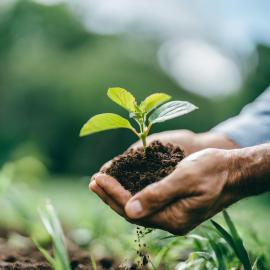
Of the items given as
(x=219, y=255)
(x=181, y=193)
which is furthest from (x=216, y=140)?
(x=181, y=193)

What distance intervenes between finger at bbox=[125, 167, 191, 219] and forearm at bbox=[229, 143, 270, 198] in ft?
0.78

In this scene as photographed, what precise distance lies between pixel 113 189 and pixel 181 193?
0.19 m

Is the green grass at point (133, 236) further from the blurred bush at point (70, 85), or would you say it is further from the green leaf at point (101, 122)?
the blurred bush at point (70, 85)

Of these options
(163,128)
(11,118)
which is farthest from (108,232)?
(11,118)

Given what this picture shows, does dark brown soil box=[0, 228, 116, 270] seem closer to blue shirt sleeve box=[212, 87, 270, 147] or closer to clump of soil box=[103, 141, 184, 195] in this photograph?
clump of soil box=[103, 141, 184, 195]

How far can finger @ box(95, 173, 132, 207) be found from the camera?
151 cm

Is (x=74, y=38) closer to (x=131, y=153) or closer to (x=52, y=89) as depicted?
(x=52, y=89)

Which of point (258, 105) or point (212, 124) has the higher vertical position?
point (258, 105)

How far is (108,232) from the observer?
2785 millimetres

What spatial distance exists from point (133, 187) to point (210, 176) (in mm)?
218

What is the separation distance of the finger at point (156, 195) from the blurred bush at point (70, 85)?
8.00m

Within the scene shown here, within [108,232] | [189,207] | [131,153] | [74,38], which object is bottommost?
[108,232]

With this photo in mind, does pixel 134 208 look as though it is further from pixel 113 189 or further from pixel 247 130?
pixel 247 130

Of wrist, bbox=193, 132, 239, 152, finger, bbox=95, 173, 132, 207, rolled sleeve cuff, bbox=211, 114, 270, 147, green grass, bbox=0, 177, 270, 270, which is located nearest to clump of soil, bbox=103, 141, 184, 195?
finger, bbox=95, 173, 132, 207
